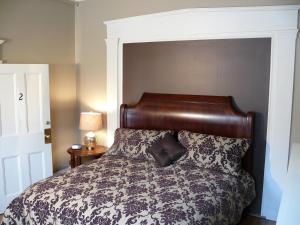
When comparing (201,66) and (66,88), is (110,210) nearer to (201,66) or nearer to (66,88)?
(201,66)

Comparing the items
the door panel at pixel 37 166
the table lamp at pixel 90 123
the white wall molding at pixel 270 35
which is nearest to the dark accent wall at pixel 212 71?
the white wall molding at pixel 270 35

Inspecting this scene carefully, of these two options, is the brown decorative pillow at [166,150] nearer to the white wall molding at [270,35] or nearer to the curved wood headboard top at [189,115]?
the curved wood headboard top at [189,115]

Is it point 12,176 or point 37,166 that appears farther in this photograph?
point 37,166

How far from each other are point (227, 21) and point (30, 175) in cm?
293

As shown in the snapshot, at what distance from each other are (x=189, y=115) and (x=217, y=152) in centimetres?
64

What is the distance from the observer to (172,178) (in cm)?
270

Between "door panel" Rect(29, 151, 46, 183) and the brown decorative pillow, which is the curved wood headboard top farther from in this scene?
"door panel" Rect(29, 151, 46, 183)

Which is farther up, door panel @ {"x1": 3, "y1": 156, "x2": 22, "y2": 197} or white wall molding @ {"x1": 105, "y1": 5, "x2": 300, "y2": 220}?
white wall molding @ {"x1": 105, "y1": 5, "x2": 300, "y2": 220}

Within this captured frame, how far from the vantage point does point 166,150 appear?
3127 millimetres

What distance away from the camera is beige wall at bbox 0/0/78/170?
3.53 metres

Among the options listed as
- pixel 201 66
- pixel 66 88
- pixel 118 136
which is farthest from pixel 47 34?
pixel 201 66

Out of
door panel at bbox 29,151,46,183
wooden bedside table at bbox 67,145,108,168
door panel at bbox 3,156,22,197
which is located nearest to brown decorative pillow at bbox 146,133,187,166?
wooden bedside table at bbox 67,145,108,168

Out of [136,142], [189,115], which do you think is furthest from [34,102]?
[189,115]

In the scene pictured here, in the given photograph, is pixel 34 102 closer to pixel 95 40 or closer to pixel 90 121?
pixel 90 121
